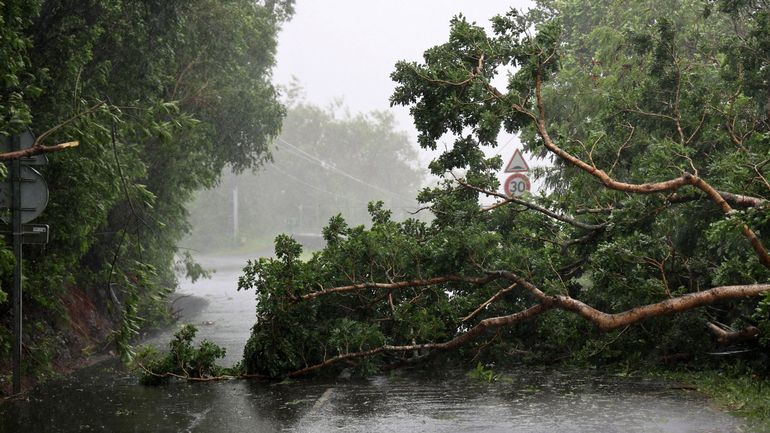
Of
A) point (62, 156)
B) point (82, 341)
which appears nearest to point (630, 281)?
point (62, 156)

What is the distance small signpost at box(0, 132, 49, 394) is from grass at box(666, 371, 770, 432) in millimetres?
7308

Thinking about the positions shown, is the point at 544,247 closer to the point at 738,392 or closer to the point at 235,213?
the point at 738,392

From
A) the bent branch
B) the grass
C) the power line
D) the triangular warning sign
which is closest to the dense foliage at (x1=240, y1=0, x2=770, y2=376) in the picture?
the bent branch

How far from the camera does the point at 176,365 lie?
1115 cm

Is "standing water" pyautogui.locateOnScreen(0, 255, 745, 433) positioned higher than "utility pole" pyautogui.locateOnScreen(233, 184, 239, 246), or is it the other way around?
"utility pole" pyautogui.locateOnScreen(233, 184, 239, 246)

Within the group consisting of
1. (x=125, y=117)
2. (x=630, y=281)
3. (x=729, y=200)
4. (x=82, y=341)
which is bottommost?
(x=82, y=341)

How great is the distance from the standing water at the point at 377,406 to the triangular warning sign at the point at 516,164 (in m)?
12.2

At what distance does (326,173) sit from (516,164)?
76731mm

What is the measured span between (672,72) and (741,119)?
5.03ft

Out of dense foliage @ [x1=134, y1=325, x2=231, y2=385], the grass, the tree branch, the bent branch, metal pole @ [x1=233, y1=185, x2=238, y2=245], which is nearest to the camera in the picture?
the grass

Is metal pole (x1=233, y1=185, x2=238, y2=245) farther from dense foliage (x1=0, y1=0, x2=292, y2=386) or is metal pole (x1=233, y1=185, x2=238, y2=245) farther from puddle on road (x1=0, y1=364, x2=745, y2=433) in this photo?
puddle on road (x1=0, y1=364, x2=745, y2=433)

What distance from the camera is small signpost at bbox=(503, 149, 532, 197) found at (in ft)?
76.1

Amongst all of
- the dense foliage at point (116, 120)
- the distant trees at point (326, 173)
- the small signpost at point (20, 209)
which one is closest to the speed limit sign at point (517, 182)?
the dense foliage at point (116, 120)

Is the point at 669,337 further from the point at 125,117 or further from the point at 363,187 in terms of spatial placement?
the point at 363,187
